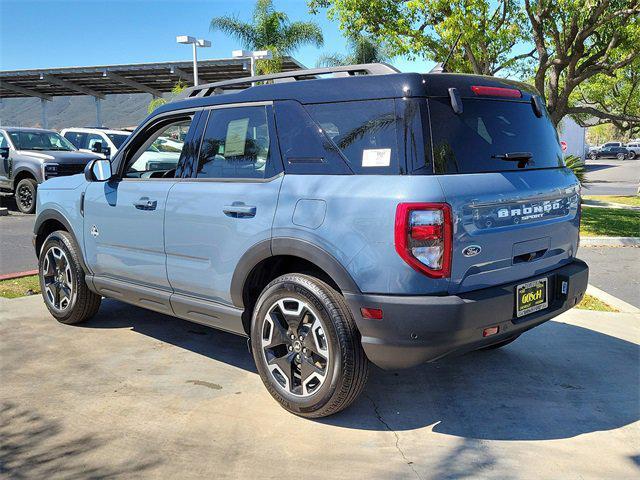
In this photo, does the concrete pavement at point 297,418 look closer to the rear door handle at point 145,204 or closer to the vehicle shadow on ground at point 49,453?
the vehicle shadow on ground at point 49,453

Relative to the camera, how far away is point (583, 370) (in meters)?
4.36

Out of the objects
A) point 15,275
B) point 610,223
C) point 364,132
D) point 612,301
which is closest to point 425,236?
point 364,132

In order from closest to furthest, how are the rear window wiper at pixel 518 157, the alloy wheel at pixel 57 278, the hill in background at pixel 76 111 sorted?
the rear window wiper at pixel 518 157 → the alloy wheel at pixel 57 278 → the hill in background at pixel 76 111

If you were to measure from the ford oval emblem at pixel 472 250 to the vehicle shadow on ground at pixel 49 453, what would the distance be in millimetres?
1910

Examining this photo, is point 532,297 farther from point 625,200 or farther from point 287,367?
point 625,200

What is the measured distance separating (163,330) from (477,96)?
338 centimetres

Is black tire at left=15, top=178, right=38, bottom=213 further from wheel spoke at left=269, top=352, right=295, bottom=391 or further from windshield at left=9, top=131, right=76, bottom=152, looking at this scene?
wheel spoke at left=269, top=352, right=295, bottom=391

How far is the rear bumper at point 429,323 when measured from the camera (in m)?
3.03

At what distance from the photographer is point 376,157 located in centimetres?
324

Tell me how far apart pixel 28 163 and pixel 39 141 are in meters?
1.35

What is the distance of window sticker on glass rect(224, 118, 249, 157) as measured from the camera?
394 centimetres

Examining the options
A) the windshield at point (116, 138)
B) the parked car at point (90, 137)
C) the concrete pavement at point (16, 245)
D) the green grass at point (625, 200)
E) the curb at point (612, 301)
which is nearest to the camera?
the curb at point (612, 301)

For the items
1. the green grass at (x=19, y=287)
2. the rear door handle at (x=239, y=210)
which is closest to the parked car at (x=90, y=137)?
the green grass at (x=19, y=287)

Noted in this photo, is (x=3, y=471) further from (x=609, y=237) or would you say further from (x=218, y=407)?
(x=609, y=237)
